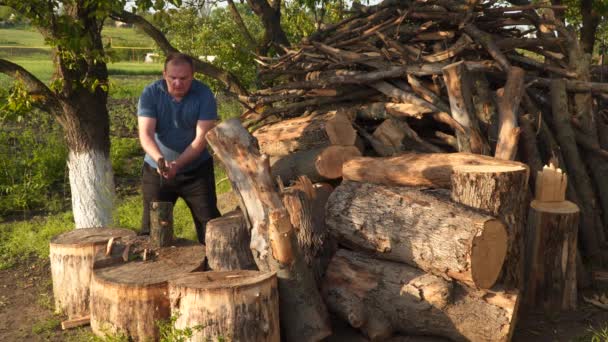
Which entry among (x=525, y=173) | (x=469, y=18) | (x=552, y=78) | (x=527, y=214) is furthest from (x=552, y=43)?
(x=525, y=173)

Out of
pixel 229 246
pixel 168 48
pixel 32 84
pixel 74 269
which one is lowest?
pixel 74 269

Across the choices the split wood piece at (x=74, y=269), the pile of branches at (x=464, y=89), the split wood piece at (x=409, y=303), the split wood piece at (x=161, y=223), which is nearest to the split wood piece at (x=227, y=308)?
the split wood piece at (x=409, y=303)

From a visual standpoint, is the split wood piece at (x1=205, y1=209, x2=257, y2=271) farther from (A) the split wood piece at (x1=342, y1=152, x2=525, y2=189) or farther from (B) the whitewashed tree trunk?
(B) the whitewashed tree trunk

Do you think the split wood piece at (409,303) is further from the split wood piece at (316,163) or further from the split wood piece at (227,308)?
the split wood piece at (316,163)

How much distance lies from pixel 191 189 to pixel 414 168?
6.55ft

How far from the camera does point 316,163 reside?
613cm

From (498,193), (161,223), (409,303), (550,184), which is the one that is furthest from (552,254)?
(161,223)

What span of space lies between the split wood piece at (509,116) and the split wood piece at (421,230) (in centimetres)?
80

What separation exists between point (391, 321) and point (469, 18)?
3.61 metres

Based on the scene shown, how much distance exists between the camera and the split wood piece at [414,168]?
207 inches

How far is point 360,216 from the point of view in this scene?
16.6 ft

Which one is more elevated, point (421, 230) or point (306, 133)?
point (306, 133)

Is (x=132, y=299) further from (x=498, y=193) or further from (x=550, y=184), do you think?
(x=550, y=184)

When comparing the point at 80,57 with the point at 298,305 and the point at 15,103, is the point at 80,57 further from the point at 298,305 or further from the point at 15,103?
the point at 298,305
